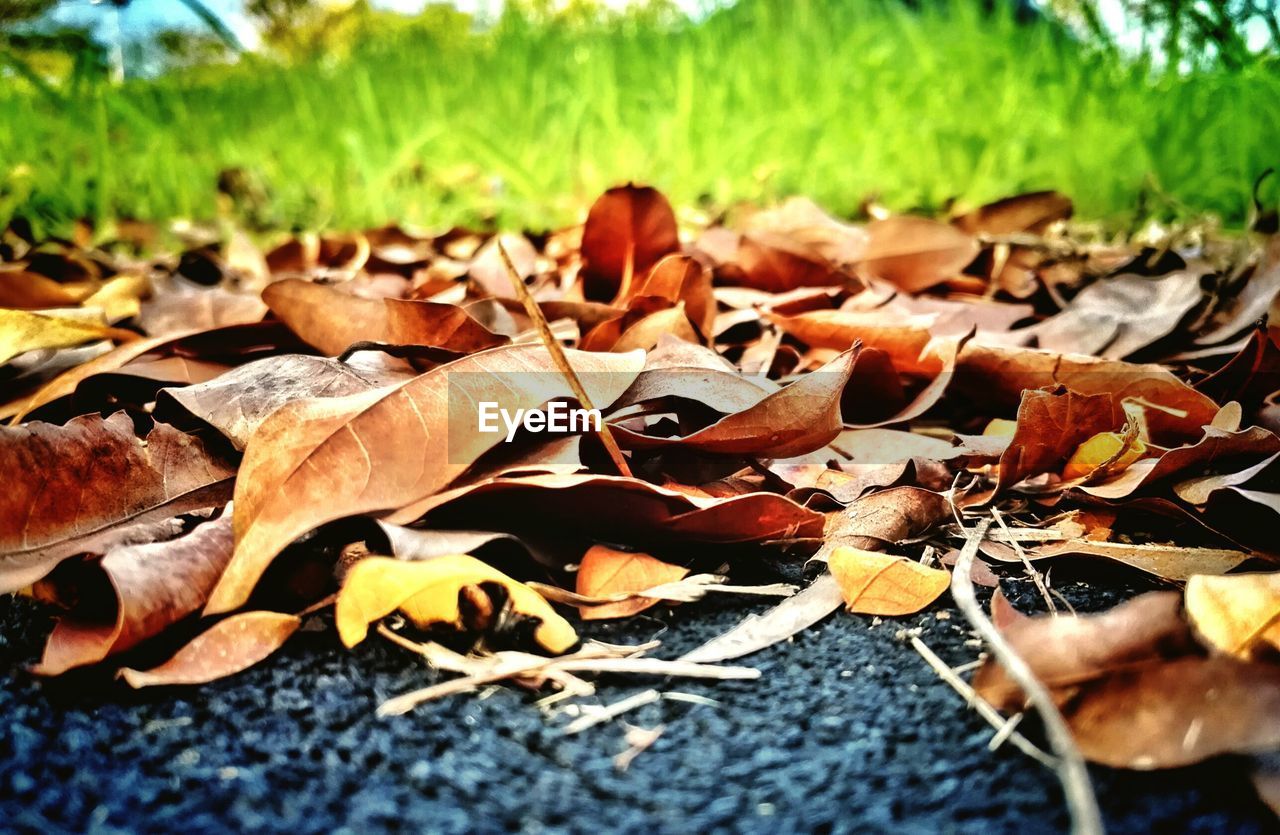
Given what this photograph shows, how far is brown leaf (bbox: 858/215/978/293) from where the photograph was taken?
1.67 m

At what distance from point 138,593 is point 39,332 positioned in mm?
720

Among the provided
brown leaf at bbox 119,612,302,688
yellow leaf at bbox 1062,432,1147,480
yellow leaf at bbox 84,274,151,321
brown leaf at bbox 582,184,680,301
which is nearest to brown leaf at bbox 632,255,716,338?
brown leaf at bbox 582,184,680,301

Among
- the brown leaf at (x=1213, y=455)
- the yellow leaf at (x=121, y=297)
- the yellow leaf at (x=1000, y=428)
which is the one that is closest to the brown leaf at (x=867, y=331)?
the yellow leaf at (x=1000, y=428)

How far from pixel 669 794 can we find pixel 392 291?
134 centimetres

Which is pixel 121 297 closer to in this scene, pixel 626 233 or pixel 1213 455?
pixel 626 233

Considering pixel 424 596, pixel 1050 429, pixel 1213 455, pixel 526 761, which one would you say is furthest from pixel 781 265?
pixel 526 761

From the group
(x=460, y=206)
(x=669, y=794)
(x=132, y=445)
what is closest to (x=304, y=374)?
(x=132, y=445)

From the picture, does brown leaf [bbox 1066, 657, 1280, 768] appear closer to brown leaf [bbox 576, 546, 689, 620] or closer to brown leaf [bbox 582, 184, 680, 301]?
brown leaf [bbox 576, 546, 689, 620]

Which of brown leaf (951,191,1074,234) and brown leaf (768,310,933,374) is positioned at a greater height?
brown leaf (951,191,1074,234)

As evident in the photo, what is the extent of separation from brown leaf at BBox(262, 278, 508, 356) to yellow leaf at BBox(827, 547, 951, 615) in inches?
18.9

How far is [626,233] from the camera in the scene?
1.43 meters

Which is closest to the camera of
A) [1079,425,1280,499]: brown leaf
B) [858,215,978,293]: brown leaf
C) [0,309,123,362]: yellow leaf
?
[1079,425,1280,499]: brown leaf

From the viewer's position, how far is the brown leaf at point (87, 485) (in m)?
0.77

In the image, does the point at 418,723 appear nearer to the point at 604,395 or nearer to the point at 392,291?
the point at 604,395
